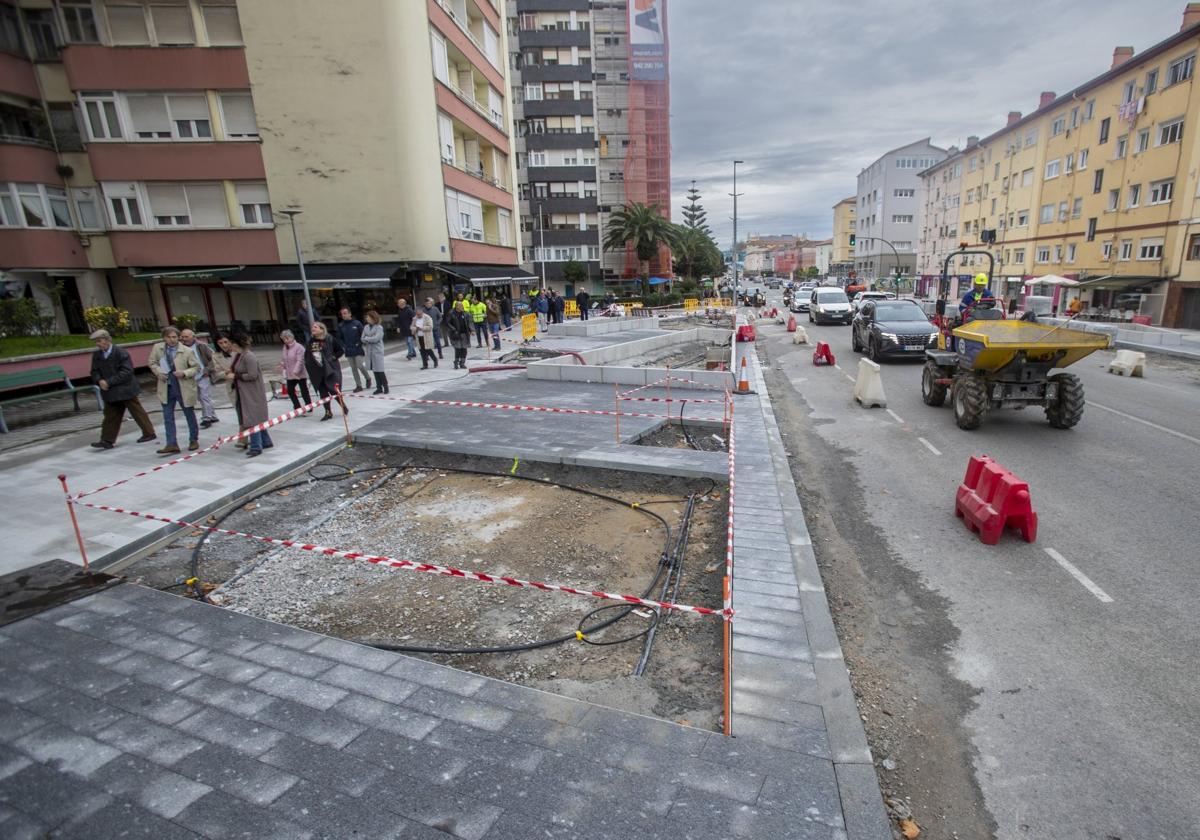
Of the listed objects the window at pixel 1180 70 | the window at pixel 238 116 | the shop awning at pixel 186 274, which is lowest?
the shop awning at pixel 186 274

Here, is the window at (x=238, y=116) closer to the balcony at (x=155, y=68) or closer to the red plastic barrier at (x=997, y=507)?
the balcony at (x=155, y=68)

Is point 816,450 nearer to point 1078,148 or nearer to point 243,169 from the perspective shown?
point 243,169

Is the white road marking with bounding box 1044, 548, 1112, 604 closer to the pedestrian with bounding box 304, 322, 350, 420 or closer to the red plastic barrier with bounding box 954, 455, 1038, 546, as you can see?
the red plastic barrier with bounding box 954, 455, 1038, 546

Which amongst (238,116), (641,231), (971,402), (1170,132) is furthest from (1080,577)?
(641,231)

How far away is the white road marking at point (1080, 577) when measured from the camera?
502 cm

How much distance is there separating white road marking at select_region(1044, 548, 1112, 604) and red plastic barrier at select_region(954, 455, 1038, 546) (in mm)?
301

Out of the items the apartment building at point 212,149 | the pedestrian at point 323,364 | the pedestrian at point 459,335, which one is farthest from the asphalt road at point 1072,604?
the apartment building at point 212,149

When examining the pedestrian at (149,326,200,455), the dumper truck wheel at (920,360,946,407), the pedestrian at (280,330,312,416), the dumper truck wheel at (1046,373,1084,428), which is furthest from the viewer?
the dumper truck wheel at (920,360,946,407)

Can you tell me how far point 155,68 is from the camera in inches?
844

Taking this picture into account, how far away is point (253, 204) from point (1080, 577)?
89.1 feet

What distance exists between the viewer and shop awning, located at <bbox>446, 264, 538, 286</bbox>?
26.6 m

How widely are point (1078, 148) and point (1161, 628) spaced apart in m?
44.0

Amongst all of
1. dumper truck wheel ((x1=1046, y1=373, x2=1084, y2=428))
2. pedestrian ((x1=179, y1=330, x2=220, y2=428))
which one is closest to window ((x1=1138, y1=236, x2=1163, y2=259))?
dumper truck wheel ((x1=1046, y1=373, x2=1084, y2=428))

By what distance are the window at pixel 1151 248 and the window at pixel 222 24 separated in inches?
1652
